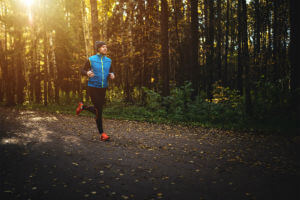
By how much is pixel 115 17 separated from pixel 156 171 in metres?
17.9

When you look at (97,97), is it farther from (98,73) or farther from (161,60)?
(161,60)

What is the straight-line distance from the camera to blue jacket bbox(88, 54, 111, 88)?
20.8ft

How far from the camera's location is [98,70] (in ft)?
20.9

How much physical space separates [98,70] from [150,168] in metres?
3.29

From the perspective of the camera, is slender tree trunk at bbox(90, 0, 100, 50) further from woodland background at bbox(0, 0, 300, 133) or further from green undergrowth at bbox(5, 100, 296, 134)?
green undergrowth at bbox(5, 100, 296, 134)

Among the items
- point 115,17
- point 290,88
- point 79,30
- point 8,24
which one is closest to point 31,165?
point 290,88

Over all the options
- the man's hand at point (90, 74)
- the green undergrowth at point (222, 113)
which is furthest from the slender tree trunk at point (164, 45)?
the man's hand at point (90, 74)

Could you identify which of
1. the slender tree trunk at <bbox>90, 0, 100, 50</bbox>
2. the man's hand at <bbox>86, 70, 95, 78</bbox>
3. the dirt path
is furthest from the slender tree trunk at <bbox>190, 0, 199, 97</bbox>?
the man's hand at <bbox>86, 70, 95, 78</bbox>

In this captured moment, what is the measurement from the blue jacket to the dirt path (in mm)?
1566

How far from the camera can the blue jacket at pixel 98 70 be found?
6352 mm

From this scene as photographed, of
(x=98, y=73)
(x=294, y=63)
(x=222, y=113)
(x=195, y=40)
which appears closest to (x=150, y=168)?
(x=98, y=73)

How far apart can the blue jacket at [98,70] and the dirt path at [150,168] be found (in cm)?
157

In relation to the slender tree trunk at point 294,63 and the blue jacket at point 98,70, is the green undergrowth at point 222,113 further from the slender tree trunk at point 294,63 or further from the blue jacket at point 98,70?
the blue jacket at point 98,70

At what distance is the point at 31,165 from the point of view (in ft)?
14.1
